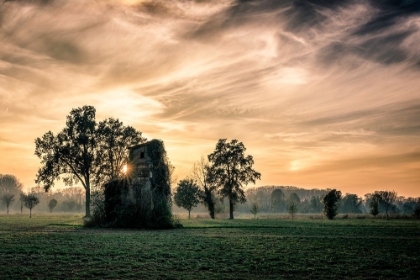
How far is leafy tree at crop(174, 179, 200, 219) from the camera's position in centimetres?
7556

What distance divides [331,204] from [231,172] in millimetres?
22116

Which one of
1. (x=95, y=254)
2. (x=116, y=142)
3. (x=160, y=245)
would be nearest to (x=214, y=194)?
(x=116, y=142)

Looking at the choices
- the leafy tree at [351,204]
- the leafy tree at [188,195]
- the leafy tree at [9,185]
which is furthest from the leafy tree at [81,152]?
the leafy tree at [9,185]

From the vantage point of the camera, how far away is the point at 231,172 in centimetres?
7200

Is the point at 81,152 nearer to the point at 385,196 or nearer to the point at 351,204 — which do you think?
the point at 385,196

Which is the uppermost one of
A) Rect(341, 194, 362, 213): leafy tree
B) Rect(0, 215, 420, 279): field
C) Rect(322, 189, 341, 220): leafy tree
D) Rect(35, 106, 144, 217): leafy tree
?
Rect(35, 106, 144, 217): leafy tree

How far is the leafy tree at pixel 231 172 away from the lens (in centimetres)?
7131

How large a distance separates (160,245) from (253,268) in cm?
912

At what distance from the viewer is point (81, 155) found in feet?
201

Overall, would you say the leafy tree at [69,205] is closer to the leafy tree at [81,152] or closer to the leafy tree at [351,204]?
the leafy tree at [81,152]

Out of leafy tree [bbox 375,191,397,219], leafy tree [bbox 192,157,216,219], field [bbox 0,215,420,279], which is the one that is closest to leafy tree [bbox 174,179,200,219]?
leafy tree [bbox 192,157,216,219]

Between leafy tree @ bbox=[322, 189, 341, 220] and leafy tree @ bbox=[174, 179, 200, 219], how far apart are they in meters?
27.8

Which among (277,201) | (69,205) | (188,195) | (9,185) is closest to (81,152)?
(188,195)

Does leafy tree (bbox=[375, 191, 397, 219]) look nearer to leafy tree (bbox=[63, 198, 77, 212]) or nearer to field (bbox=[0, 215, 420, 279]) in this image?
field (bbox=[0, 215, 420, 279])
